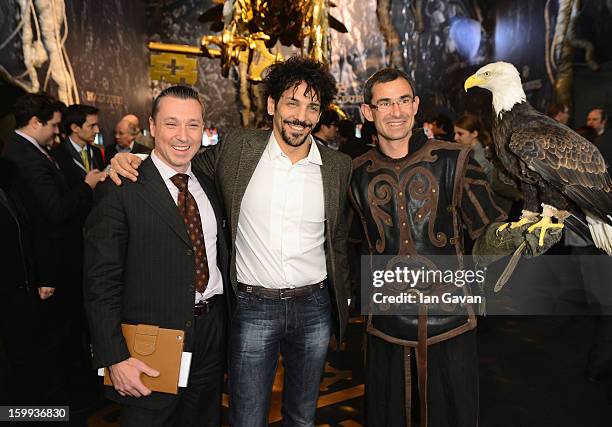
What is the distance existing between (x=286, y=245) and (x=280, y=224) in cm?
11

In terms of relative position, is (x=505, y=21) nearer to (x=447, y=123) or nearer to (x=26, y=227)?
(x=447, y=123)

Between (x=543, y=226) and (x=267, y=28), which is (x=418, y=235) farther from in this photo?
(x=267, y=28)

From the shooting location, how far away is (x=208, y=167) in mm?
2641

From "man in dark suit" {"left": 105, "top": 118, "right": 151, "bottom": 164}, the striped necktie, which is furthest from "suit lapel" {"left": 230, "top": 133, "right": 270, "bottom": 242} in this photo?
"man in dark suit" {"left": 105, "top": 118, "right": 151, "bottom": 164}

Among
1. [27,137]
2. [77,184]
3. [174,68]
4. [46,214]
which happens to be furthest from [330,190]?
[174,68]

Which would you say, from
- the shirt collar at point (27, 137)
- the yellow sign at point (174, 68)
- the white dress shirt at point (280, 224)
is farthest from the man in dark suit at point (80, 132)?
the yellow sign at point (174, 68)

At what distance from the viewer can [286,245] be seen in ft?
7.94

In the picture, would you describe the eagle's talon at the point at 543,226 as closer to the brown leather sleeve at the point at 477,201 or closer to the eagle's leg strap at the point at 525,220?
the eagle's leg strap at the point at 525,220

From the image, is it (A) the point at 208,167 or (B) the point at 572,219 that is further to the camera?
(A) the point at 208,167

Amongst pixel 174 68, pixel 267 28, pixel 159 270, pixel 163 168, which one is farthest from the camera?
pixel 174 68

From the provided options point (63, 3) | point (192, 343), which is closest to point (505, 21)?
point (63, 3)

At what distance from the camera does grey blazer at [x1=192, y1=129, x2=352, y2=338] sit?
8.14 feet

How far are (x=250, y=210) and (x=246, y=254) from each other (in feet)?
0.72

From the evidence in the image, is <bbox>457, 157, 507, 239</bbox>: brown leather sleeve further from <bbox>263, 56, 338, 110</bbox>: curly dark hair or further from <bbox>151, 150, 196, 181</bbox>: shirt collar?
<bbox>151, 150, 196, 181</bbox>: shirt collar
